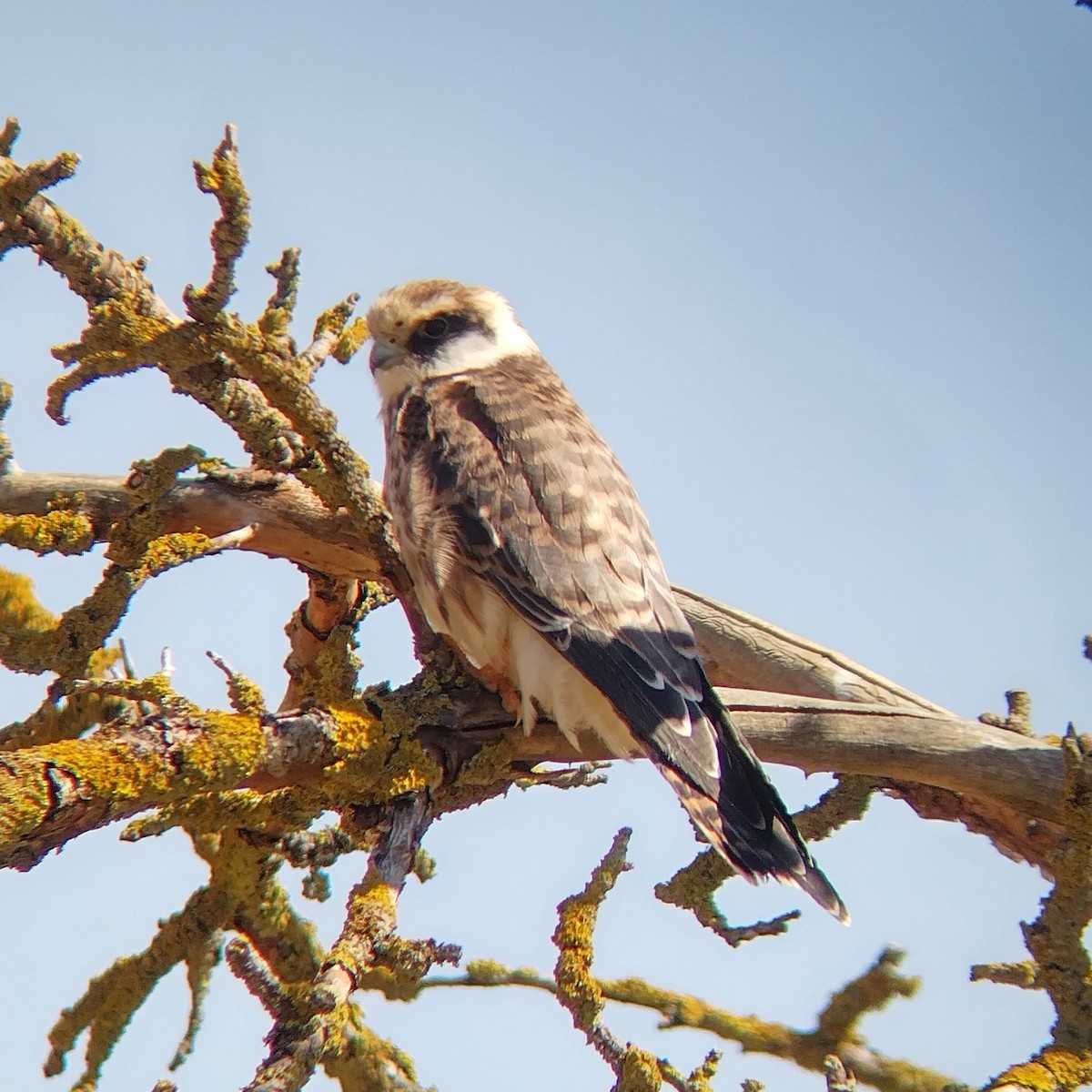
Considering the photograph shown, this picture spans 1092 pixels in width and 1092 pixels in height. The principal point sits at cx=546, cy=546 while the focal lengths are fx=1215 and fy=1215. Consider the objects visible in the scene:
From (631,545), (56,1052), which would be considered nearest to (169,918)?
(56,1052)

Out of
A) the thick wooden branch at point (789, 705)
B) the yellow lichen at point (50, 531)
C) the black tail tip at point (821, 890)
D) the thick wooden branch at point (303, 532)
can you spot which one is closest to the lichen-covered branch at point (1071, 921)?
the thick wooden branch at point (789, 705)

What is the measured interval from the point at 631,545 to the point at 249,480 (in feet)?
3.17

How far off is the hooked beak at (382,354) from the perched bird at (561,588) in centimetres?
10

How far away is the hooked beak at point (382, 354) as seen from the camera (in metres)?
3.31

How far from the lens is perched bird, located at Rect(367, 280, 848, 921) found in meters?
2.33

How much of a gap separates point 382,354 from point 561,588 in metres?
1.05

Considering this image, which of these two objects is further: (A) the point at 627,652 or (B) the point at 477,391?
(B) the point at 477,391

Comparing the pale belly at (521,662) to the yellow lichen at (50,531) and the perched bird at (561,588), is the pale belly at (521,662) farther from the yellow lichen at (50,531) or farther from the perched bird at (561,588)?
the yellow lichen at (50,531)

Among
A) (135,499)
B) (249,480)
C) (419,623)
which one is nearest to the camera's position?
(135,499)

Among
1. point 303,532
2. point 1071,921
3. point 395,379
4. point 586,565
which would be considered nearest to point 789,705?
point 586,565

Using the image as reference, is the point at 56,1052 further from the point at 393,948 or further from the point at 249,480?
the point at 249,480

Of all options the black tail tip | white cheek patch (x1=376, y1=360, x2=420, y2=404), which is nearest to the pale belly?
the black tail tip

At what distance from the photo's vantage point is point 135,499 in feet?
7.30

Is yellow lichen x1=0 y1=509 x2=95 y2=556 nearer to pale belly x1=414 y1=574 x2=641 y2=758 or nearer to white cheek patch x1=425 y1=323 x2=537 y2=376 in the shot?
pale belly x1=414 y1=574 x2=641 y2=758
